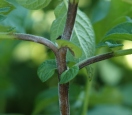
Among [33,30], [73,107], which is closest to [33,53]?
[33,30]

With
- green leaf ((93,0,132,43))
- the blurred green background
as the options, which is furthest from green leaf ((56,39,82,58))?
the blurred green background

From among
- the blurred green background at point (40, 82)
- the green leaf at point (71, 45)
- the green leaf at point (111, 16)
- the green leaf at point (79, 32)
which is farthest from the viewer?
the blurred green background at point (40, 82)

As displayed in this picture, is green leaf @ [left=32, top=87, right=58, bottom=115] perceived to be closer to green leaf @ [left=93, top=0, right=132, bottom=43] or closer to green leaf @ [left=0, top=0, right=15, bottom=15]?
green leaf @ [left=93, top=0, right=132, bottom=43]

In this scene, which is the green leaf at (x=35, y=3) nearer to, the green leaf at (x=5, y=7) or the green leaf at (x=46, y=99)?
the green leaf at (x=5, y=7)

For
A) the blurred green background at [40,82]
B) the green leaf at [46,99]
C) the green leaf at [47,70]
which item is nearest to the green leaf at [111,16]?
the blurred green background at [40,82]

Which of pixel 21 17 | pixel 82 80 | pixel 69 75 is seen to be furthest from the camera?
pixel 82 80

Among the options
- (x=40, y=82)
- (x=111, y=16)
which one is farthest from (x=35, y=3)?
(x=40, y=82)

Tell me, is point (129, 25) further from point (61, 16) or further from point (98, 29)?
point (98, 29)

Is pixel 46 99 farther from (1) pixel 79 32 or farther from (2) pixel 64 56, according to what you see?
(2) pixel 64 56
